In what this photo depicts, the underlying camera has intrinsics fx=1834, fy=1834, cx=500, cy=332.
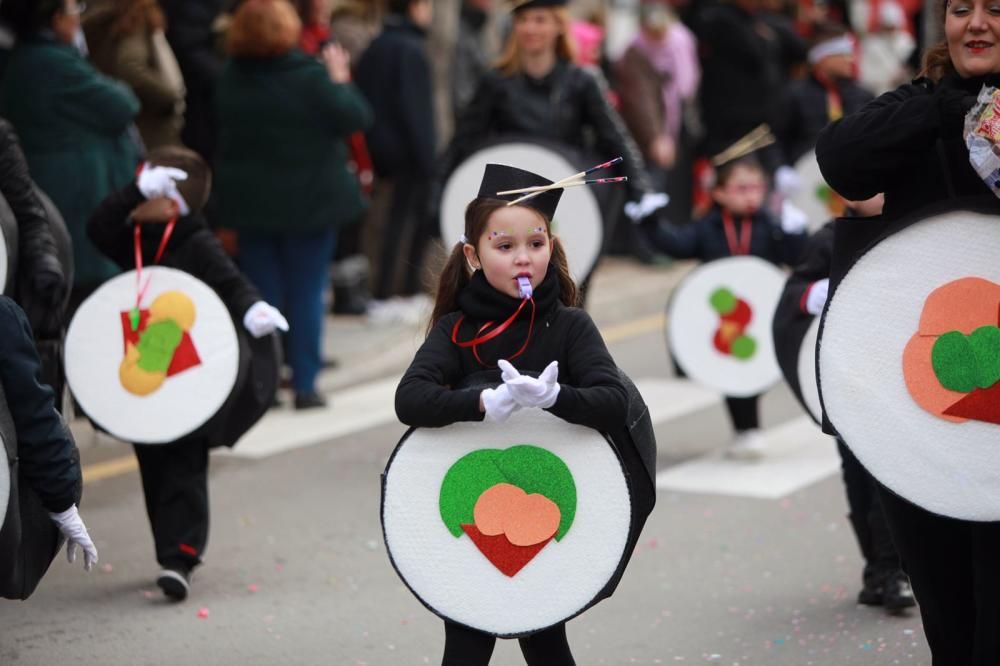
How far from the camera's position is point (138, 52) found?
9.40 metres

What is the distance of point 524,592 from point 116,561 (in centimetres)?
292

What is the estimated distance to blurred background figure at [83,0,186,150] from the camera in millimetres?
9383

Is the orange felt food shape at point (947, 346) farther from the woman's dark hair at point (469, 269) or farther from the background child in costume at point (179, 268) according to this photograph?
the background child in costume at point (179, 268)

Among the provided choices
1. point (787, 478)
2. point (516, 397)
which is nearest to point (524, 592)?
point (516, 397)

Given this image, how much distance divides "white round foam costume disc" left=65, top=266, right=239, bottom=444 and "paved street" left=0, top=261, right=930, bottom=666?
2.08 ft

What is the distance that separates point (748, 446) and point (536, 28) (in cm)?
215

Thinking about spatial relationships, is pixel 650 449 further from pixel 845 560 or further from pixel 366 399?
pixel 366 399

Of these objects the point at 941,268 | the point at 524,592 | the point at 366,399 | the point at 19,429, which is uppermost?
the point at 941,268

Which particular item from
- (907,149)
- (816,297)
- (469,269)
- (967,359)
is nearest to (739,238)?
(816,297)

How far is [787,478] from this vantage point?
789 cm

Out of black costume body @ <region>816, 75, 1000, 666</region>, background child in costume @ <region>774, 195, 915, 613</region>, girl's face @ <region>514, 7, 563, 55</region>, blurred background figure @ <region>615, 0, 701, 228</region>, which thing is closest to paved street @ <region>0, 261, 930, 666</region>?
background child in costume @ <region>774, 195, 915, 613</region>

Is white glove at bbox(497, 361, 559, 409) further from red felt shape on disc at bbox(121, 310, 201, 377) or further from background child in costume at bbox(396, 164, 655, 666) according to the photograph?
red felt shape on disc at bbox(121, 310, 201, 377)

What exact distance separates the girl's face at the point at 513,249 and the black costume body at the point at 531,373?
3 cm

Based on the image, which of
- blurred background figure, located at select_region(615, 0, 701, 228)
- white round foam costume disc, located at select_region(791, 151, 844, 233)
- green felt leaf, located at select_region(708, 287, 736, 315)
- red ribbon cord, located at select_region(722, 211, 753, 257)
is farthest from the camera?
blurred background figure, located at select_region(615, 0, 701, 228)
